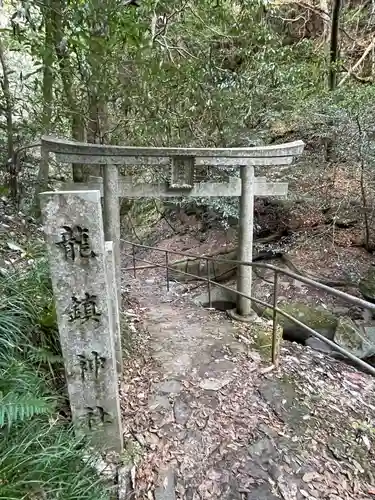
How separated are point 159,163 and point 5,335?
7.35 ft

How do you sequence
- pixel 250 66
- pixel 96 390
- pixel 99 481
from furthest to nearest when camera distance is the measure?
pixel 250 66 < pixel 96 390 < pixel 99 481

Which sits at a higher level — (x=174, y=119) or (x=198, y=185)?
(x=174, y=119)

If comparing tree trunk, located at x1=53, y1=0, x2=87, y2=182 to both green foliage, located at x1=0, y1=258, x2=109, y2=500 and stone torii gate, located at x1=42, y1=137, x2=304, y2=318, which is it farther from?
green foliage, located at x1=0, y1=258, x2=109, y2=500

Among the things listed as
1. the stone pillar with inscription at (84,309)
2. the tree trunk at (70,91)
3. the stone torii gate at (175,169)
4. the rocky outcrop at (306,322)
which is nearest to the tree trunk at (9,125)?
the tree trunk at (70,91)

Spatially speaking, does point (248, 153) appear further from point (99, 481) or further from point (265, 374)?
point (99, 481)

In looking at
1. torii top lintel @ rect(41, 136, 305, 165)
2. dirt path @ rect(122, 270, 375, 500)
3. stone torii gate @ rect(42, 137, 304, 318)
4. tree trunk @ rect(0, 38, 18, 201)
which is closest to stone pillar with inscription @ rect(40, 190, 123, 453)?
dirt path @ rect(122, 270, 375, 500)

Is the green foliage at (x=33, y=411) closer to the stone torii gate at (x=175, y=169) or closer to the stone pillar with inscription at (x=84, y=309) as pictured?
the stone pillar with inscription at (x=84, y=309)

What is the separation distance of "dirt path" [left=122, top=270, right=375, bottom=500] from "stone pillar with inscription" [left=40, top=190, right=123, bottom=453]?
42 centimetres

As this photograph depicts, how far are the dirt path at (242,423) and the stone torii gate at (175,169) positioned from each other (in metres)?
1.07

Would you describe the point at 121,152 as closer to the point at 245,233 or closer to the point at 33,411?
the point at 245,233

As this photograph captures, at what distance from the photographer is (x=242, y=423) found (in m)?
2.99

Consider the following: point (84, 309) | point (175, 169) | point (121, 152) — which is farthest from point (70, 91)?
point (84, 309)

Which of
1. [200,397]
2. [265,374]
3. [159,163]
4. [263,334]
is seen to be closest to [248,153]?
[159,163]

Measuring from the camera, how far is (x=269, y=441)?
284cm
